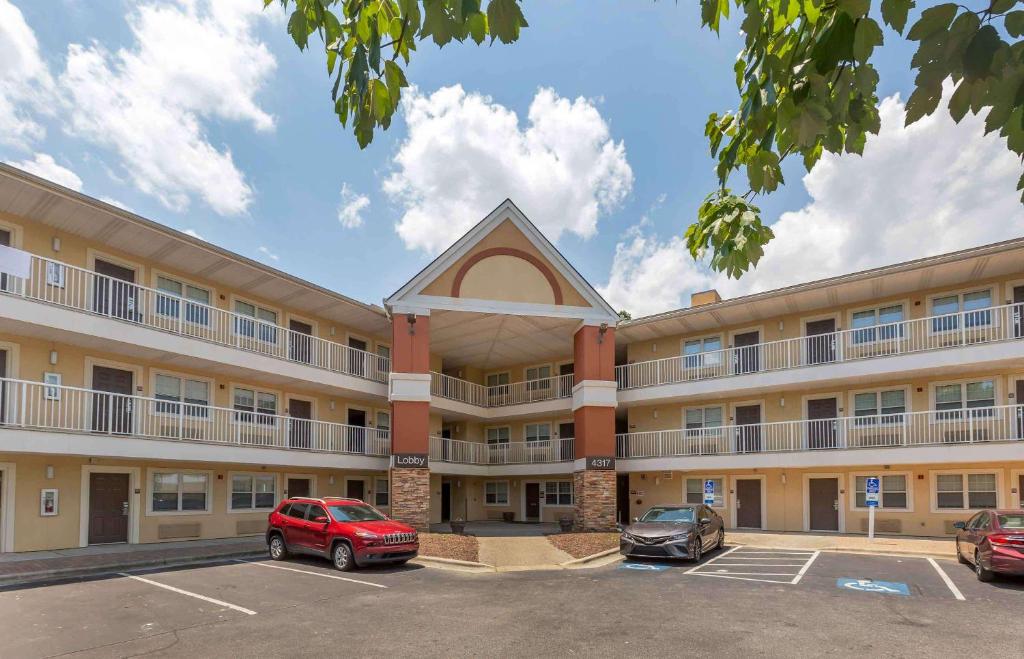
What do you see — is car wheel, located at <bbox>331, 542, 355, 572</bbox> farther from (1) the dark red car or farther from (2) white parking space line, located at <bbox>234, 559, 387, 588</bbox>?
(1) the dark red car

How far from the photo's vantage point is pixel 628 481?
29312 mm

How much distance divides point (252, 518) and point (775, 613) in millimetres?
17427

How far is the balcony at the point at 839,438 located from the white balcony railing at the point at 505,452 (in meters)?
2.82

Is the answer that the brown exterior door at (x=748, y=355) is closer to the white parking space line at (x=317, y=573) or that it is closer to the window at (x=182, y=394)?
the white parking space line at (x=317, y=573)

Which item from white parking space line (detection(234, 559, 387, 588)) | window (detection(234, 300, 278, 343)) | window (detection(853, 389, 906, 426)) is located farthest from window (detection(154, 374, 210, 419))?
window (detection(853, 389, 906, 426))

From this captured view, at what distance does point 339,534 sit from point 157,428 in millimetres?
7522

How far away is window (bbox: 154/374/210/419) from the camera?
64.3ft

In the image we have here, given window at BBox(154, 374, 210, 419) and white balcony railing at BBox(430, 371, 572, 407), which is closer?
window at BBox(154, 374, 210, 419)

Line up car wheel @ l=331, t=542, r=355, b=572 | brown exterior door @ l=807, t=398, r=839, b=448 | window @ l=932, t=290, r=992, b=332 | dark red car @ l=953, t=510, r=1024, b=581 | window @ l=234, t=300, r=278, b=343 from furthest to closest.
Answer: brown exterior door @ l=807, t=398, r=839, b=448, window @ l=234, t=300, r=278, b=343, window @ l=932, t=290, r=992, b=332, car wheel @ l=331, t=542, r=355, b=572, dark red car @ l=953, t=510, r=1024, b=581

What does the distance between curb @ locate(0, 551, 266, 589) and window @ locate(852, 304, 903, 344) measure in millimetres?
20594

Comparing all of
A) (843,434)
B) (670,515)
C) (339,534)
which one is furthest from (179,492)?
(843,434)

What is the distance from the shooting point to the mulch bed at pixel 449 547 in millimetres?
16812

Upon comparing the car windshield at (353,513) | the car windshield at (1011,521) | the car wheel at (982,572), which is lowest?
the car wheel at (982,572)

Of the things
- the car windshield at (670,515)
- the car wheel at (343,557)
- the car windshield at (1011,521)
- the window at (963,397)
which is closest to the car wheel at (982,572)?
the car windshield at (1011,521)
